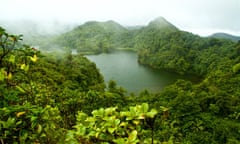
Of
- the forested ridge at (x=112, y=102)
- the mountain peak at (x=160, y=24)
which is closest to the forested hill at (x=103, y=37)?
the mountain peak at (x=160, y=24)

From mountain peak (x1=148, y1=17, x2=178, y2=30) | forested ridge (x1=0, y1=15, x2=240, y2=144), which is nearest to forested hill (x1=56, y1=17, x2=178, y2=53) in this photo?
mountain peak (x1=148, y1=17, x2=178, y2=30)

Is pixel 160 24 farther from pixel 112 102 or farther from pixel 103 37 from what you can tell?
pixel 112 102

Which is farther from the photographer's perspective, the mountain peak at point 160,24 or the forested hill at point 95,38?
the mountain peak at point 160,24

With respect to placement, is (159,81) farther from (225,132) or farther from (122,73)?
(225,132)

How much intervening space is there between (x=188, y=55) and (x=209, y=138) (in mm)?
51510

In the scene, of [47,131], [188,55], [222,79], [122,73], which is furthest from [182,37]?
[47,131]

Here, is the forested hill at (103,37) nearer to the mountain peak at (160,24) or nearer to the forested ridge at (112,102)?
the mountain peak at (160,24)

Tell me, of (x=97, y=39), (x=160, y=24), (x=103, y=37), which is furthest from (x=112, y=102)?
(x=103, y=37)

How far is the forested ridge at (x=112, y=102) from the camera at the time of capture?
143cm

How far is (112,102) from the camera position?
1962 cm

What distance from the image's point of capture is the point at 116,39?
116 m

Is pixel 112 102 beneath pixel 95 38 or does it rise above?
beneath

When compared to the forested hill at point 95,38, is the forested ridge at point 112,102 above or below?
below

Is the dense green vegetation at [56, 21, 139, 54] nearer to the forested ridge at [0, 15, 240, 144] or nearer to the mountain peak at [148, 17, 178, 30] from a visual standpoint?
the mountain peak at [148, 17, 178, 30]
